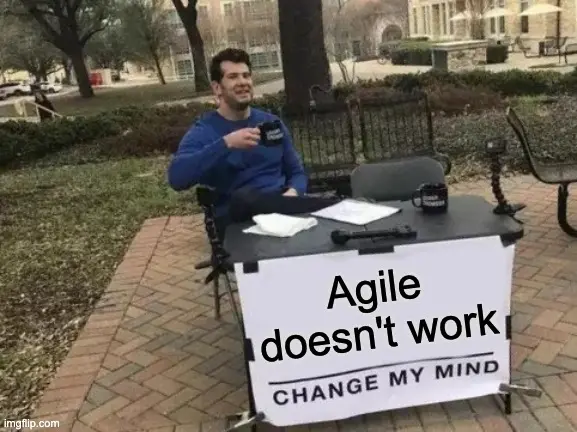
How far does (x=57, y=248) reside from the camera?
529 cm

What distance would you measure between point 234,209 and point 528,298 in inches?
67.9

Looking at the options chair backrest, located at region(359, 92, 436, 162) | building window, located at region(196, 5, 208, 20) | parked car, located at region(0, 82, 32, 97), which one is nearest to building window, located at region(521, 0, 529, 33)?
building window, located at region(196, 5, 208, 20)

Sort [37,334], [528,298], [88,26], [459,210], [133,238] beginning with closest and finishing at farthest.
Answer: [459,210] → [528,298] → [37,334] → [133,238] → [88,26]

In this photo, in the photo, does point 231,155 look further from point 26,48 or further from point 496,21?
point 26,48

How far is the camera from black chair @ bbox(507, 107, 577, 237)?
12.9ft

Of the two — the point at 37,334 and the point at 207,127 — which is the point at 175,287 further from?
the point at 207,127

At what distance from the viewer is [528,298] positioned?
3.42 metres

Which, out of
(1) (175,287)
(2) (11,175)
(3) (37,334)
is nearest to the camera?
(3) (37,334)

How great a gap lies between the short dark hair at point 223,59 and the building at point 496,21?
2700 centimetres

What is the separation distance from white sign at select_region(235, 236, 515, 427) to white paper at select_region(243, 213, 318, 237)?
19 cm

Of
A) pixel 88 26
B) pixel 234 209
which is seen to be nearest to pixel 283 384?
pixel 234 209

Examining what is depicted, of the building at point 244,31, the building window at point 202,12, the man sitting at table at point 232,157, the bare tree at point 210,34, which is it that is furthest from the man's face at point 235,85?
the building window at point 202,12

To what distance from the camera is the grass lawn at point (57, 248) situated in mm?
3373

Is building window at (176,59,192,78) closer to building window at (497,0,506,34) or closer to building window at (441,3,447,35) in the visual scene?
building window at (441,3,447,35)
